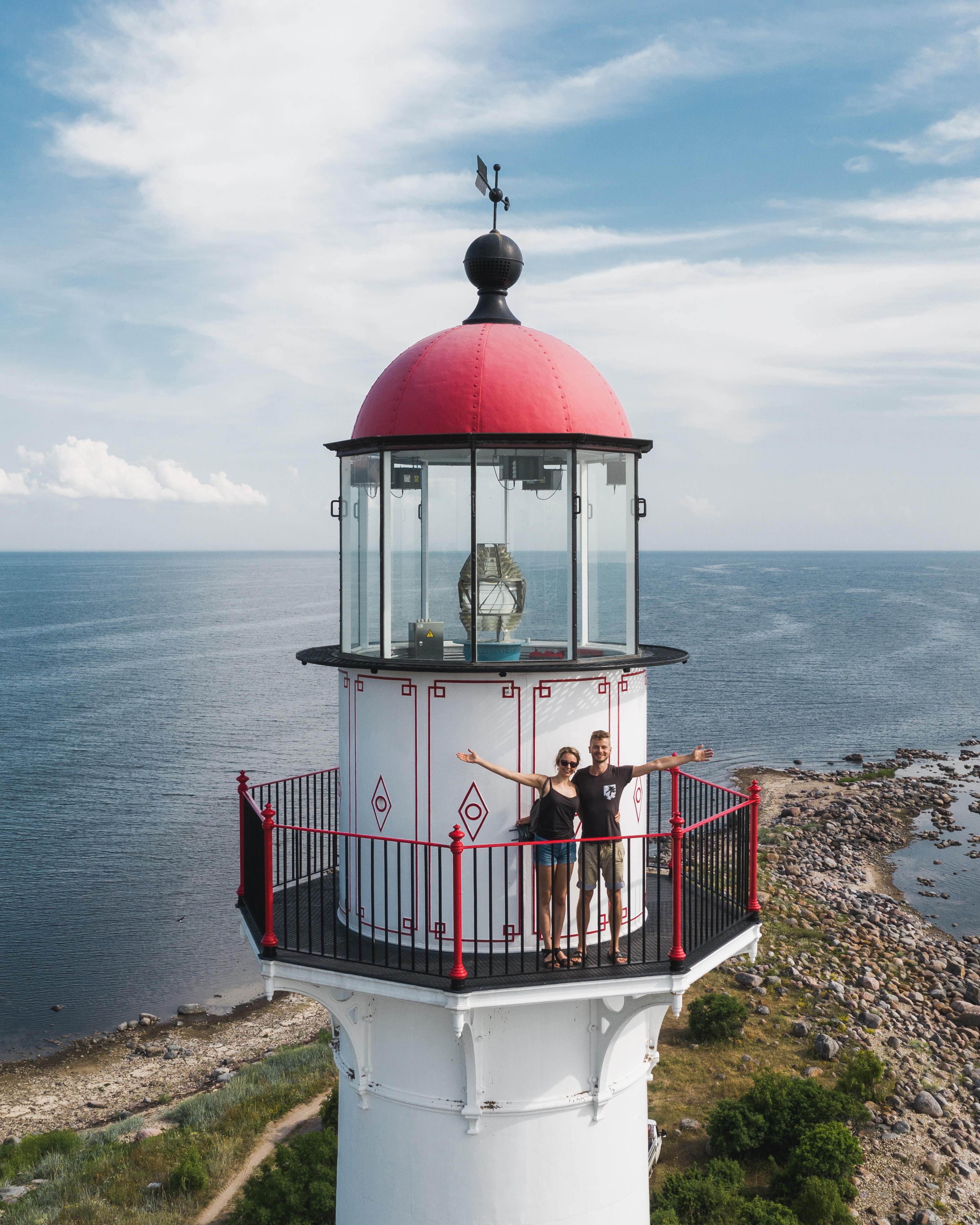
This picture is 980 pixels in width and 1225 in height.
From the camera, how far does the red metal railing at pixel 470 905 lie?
679cm

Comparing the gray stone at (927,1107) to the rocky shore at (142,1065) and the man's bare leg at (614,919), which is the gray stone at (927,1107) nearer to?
the rocky shore at (142,1065)

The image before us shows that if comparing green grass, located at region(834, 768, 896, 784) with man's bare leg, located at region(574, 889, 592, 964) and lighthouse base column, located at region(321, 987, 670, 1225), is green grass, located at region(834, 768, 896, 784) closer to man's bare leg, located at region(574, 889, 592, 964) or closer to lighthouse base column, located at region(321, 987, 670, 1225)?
lighthouse base column, located at region(321, 987, 670, 1225)

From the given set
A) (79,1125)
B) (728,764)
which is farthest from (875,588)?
(79,1125)

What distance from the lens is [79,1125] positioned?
22.0 metres

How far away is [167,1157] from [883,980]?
16938mm

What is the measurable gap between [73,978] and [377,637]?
87.1ft

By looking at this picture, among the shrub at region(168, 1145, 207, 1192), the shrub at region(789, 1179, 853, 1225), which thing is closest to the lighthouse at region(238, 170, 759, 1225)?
the shrub at region(789, 1179, 853, 1225)

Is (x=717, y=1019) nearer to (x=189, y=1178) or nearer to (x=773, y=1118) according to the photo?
(x=773, y=1118)

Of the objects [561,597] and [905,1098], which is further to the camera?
[905,1098]

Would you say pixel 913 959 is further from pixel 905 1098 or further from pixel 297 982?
pixel 297 982

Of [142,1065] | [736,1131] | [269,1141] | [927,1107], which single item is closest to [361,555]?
[736,1131]

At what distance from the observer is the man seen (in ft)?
22.4

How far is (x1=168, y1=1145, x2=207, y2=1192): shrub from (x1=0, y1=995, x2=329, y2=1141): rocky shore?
13.0 feet

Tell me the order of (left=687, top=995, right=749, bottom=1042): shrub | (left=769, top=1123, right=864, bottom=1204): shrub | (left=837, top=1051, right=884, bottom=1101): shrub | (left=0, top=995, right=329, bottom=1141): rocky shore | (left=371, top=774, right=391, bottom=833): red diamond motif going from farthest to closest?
(left=0, top=995, right=329, bottom=1141): rocky shore, (left=687, top=995, right=749, bottom=1042): shrub, (left=837, top=1051, right=884, bottom=1101): shrub, (left=769, top=1123, right=864, bottom=1204): shrub, (left=371, top=774, right=391, bottom=833): red diamond motif
